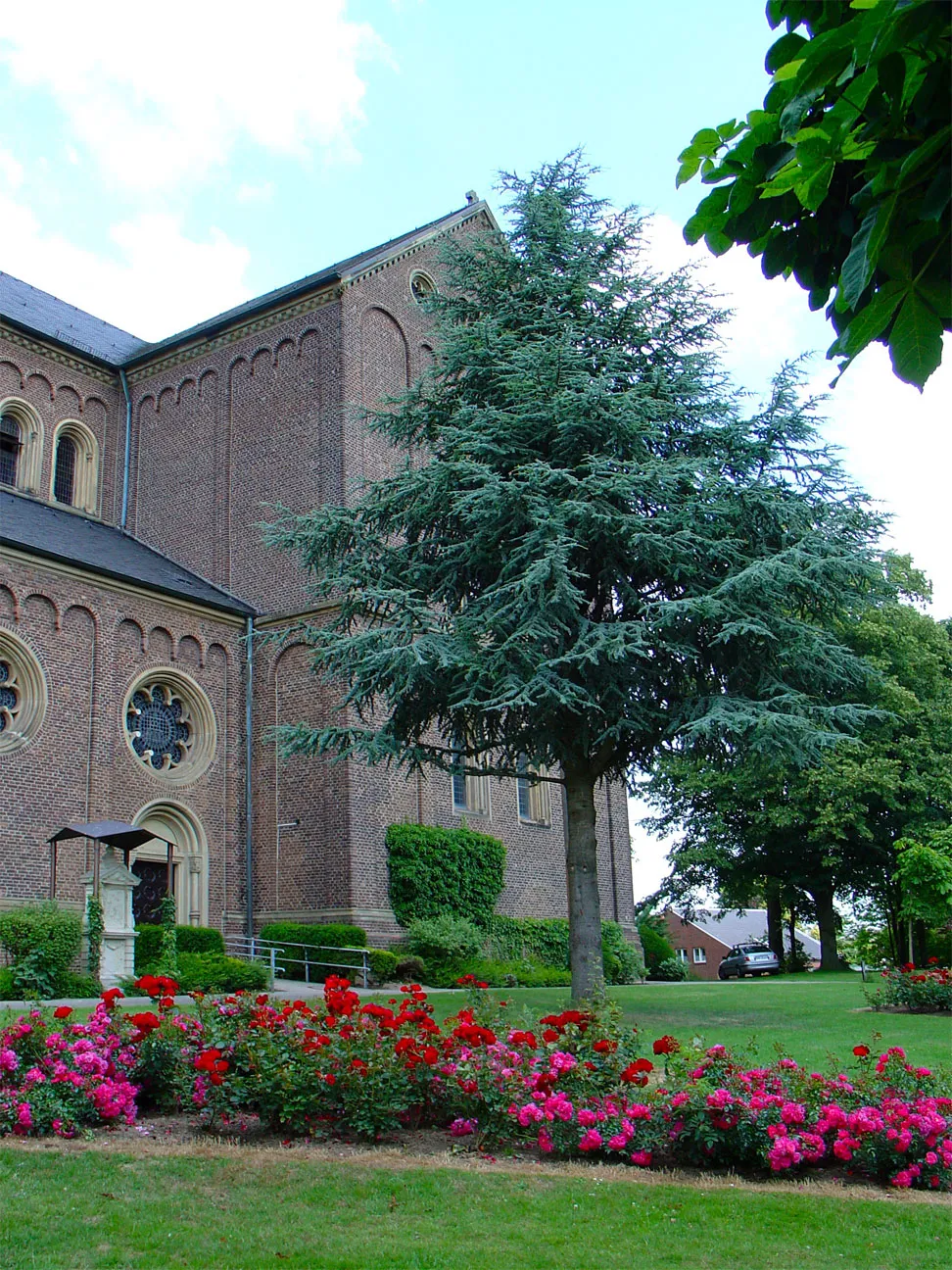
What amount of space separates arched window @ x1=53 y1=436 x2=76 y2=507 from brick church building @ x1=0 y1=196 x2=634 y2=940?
6cm

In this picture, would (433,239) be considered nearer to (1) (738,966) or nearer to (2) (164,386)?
(2) (164,386)

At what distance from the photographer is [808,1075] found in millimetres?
8406

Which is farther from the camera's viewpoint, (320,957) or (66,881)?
(320,957)

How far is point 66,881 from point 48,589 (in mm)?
5304

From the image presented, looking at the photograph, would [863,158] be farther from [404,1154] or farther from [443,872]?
[443,872]

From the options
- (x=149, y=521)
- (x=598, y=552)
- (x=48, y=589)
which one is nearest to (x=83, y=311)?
(x=149, y=521)

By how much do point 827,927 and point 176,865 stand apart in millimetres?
23716

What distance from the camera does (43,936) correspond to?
17859mm

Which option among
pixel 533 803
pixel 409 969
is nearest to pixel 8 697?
pixel 409 969

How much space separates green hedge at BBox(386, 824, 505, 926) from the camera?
2427cm

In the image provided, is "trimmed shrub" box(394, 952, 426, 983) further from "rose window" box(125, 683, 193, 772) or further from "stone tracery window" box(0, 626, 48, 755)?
"stone tracery window" box(0, 626, 48, 755)

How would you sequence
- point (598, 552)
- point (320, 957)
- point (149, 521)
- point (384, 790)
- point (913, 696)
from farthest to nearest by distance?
point (913, 696), point (149, 521), point (384, 790), point (320, 957), point (598, 552)

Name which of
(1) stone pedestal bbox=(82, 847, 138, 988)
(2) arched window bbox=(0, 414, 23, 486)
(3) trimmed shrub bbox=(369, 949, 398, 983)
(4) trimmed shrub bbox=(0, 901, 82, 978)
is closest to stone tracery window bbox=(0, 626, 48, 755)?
(1) stone pedestal bbox=(82, 847, 138, 988)

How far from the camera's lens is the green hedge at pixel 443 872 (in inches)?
955
